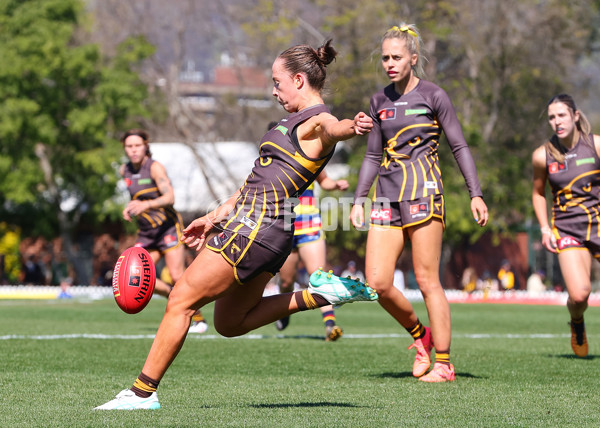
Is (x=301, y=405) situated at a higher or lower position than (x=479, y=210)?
lower

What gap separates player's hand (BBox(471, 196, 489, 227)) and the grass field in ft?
3.85

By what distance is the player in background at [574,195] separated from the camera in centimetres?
848

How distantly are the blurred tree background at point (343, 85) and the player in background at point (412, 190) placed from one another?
29.5m

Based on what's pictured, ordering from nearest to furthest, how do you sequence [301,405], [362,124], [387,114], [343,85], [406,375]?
1. [362,124]
2. [301,405]
3. [387,114]
4. [406,375]
5. [343,85]

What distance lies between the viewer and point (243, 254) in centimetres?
530

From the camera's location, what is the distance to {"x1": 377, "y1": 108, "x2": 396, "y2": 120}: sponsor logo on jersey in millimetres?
7309

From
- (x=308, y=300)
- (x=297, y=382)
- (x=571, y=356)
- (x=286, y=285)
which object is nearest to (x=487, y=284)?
(x=286, y=285)

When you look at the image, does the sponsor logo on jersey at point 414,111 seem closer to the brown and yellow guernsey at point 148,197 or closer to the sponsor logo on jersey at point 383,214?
the sponsor logo on jersey at point 383,214

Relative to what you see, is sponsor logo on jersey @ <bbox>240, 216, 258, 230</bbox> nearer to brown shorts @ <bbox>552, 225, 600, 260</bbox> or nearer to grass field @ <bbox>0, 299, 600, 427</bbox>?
grass field @ <bbox>0, 299, 600, 427</bbox>

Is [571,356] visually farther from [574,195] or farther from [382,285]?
[382,285]

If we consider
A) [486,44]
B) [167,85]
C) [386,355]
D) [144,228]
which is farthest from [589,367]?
[167,85]

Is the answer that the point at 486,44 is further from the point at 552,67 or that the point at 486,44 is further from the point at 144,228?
the point at 144,228

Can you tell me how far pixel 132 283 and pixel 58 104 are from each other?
35675 mm

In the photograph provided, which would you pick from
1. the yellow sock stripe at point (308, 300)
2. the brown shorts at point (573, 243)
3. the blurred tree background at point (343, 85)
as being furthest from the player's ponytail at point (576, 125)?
the blurred tree background at point (343, 85)
